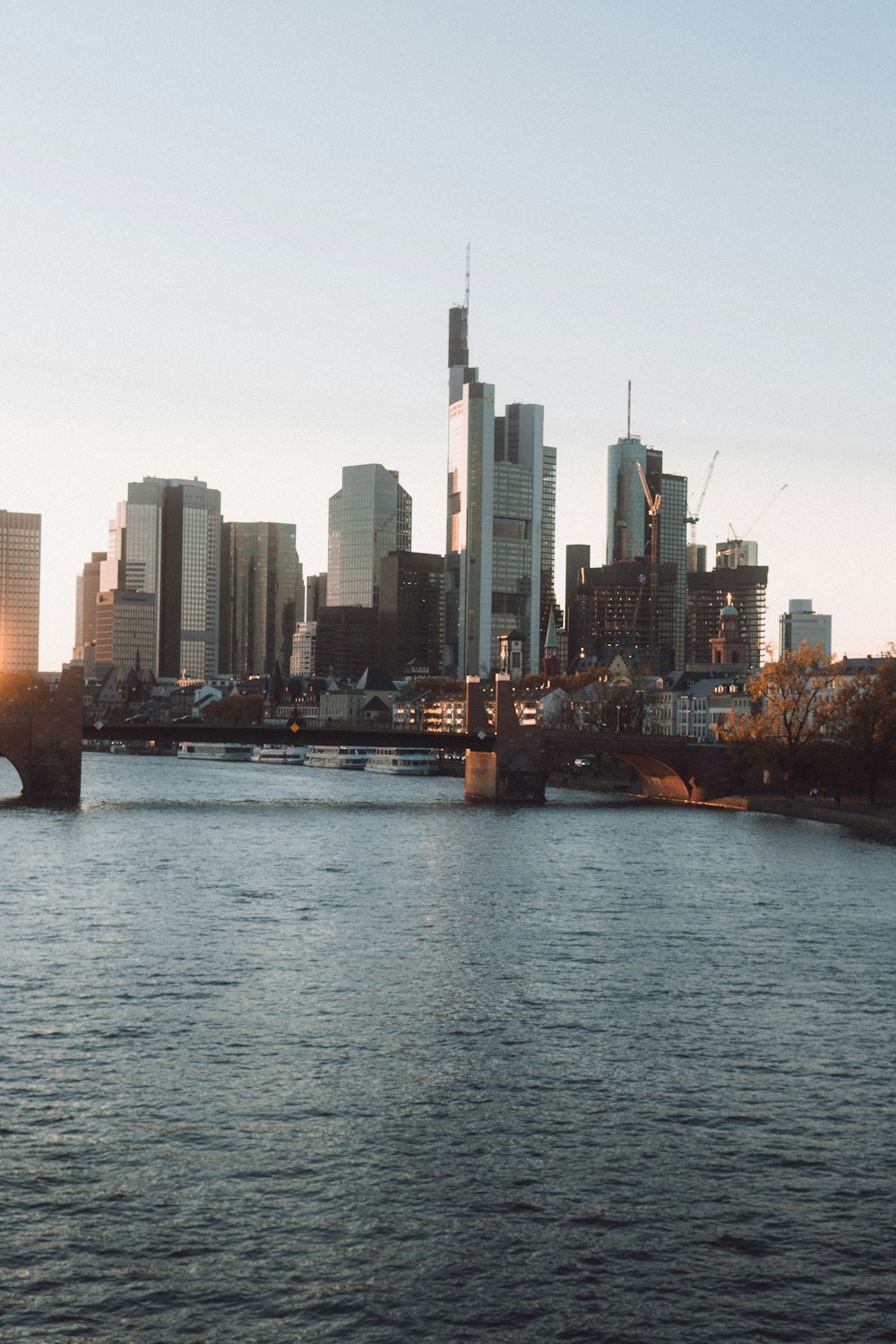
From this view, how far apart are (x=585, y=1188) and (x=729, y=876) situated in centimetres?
5183

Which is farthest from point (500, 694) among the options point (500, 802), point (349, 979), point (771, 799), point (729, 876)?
point (349, 979)

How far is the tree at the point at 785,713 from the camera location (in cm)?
13662

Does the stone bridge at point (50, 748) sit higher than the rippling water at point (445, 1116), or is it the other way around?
the stone bridge at point (50, 748)

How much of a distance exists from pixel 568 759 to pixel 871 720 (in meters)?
34.2

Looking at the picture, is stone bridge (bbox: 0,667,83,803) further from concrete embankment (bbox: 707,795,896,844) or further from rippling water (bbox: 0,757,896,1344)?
rippling water (bbox: 0,757,896,1344)

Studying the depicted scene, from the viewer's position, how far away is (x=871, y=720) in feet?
415

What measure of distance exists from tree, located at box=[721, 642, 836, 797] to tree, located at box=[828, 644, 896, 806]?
16.4 ft

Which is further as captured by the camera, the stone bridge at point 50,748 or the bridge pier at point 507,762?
the bridge pier at point 507,762

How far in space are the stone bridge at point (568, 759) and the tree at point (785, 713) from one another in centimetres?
659

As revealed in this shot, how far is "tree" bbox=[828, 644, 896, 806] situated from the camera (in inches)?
4956

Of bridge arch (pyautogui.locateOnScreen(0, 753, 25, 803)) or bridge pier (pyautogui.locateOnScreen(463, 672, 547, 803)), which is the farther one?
bridge pier (pyautogui.locateOnScreen(463, 672, 547, 803))

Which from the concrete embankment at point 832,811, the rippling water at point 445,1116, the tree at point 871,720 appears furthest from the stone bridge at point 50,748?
the rippling water at point 445,1116

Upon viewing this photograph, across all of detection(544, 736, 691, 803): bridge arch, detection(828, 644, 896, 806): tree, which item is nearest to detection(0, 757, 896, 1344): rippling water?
detection(828, 644, 896, 806): tree

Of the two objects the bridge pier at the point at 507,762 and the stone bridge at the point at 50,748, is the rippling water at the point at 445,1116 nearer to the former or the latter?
the stone bridge at the point at 50,748
